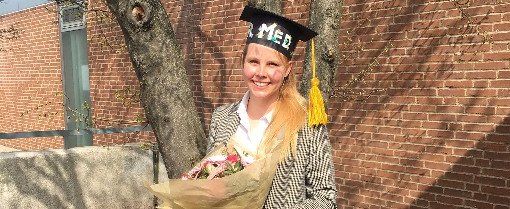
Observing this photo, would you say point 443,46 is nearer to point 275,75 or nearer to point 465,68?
point 465,68

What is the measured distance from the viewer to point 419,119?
5.60 metres

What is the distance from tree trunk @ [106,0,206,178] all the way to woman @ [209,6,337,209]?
98 cm


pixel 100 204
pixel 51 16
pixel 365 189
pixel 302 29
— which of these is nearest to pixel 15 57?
pixel 51 16

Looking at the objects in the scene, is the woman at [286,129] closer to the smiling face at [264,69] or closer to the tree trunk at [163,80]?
the smiling face at [264,69]

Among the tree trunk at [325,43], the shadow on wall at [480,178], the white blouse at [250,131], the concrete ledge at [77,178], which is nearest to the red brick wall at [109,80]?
the concrete ledge at [77,178]

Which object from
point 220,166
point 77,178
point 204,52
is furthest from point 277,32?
point 204,52

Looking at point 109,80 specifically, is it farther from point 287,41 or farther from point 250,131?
point 287,41

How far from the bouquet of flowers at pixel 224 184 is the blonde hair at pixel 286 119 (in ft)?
0.24

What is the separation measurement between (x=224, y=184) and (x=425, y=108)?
380 cm

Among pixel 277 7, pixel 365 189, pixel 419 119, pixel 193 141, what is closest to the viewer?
pixel 193 141

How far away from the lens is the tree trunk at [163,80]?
3.29 m

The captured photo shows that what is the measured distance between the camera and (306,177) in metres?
2.48

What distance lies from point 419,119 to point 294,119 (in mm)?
3441

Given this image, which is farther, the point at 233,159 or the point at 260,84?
the point at 260,84
